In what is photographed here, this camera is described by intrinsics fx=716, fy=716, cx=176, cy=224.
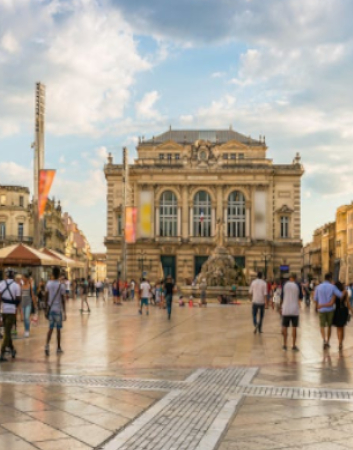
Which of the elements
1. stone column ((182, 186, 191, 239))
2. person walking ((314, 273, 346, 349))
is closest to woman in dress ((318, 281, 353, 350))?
person walking ((314, 273, 346, 349))

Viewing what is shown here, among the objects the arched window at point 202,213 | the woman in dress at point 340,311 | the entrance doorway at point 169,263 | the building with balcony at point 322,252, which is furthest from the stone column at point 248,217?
the woman in dress at point 340,311

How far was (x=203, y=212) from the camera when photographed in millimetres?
81312

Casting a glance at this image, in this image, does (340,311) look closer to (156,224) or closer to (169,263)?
(169,263)

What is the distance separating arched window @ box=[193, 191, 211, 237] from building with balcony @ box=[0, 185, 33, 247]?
22214mm

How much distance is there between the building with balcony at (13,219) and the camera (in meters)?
89.4

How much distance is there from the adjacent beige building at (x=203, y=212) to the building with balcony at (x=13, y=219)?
1412cm

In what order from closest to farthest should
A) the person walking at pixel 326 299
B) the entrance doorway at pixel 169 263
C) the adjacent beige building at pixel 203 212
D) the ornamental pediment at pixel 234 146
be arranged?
the person walking at pixel 326 299 < the adjacent beige building at pixel 203 212 < the entrance doorway at pixel 169 263 < the ornamental pediment at pixel 234 146

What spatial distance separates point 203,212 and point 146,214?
659 centimetres

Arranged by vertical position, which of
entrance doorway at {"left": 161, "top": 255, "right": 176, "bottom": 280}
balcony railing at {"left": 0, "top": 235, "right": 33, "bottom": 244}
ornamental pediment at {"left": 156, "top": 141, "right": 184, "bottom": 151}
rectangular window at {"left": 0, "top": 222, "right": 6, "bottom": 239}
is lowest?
entrance doorway at {"left": 161, "top": 255, "right": 176, "bottom": 280}

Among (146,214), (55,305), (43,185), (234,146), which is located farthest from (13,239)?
(55,305)

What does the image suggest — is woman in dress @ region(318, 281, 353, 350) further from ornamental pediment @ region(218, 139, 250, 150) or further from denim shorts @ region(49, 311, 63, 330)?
ornamental pediment @ region(218, 139, 250, 150)

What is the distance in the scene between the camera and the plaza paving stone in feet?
24.8

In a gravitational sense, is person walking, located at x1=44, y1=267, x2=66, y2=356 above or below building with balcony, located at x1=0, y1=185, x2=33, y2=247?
below

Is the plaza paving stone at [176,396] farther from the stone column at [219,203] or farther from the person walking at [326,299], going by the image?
the stone column at [219,203]
